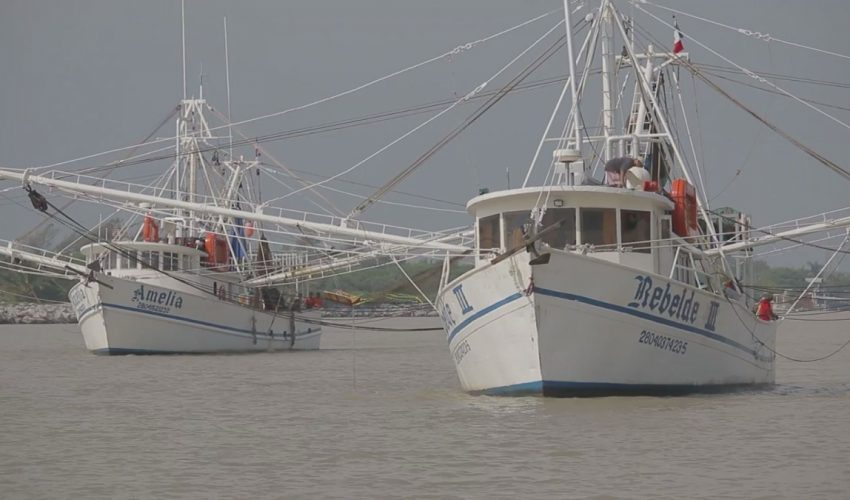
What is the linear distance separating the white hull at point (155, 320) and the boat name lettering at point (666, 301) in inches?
975

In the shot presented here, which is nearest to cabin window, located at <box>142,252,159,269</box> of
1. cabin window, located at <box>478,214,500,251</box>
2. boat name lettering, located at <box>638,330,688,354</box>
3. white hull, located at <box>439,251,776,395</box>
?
cabin window, located at <box>478,214,500,251</box>

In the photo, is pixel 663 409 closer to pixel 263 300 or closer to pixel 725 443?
pixel 725 443

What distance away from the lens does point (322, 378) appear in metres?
30.3

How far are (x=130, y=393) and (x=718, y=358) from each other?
36.1ft

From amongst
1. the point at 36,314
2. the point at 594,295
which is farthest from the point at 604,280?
the point at 36,314

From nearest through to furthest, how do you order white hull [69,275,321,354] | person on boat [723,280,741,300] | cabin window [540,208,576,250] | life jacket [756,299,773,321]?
cabin window [540,208,576,250], person on boat [723,280,741,300], life jacket [756,299,773,321], white hull [69,275,321,354]

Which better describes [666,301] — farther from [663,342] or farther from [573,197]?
[573,197]

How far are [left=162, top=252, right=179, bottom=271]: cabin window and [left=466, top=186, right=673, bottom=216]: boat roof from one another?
81.9ft

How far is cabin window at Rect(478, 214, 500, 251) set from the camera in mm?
21984

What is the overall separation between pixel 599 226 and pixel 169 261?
2638 centimetres

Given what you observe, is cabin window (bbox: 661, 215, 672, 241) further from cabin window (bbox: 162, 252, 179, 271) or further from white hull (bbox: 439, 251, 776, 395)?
cabin window (bbox: 162, 252, 179, 271)

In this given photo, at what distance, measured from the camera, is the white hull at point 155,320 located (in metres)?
42.0

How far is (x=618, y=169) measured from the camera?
75.3 feet

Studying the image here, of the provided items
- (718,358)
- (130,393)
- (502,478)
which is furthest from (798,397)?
(130,393)
